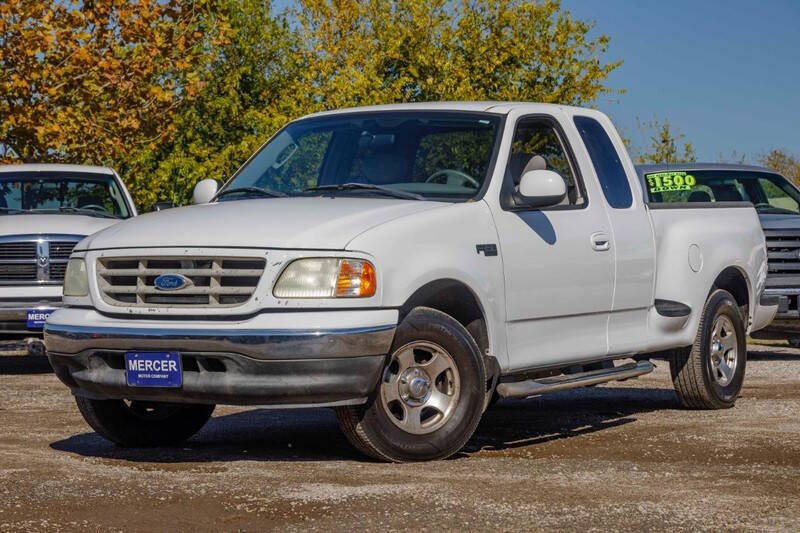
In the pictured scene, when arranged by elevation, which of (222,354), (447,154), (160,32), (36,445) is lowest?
(36,445)

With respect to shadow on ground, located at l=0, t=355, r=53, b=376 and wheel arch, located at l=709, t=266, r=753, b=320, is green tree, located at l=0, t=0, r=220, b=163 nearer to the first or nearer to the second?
shadow on ground, located at l=0, t=355, r=53, b=376

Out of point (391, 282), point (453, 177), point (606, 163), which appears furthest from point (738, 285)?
point (391, 282)

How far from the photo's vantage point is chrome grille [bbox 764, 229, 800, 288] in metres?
15.9

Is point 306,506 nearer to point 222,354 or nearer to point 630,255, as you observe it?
point 222,354

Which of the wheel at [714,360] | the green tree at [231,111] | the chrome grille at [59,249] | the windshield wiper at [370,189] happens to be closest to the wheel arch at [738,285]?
the wheel at [714,360]

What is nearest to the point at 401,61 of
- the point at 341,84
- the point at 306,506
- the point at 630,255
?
the point at 341,84

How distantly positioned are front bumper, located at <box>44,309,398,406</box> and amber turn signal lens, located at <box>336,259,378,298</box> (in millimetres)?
97

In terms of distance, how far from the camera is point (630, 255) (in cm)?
951

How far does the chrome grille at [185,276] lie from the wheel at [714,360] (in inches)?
163

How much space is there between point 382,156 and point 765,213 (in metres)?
8.66

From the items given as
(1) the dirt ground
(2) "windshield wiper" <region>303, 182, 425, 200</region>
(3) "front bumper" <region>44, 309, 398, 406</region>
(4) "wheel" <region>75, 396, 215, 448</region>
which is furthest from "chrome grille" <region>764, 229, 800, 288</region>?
(3) "front bumper" <region>44, 309, 398, 406</region>

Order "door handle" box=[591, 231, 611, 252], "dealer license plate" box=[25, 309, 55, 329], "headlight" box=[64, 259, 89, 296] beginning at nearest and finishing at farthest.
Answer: "headlight" box=[64, 259, 89, 296] < "door handle" box=[591, 231, 611, 252] < "dealer license plate" box=[25, 309, 55, 329]

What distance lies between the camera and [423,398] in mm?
7785

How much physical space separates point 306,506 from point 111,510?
807 mm
